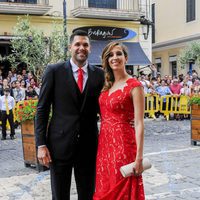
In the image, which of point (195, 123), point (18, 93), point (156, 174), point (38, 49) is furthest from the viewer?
point (38, 49)

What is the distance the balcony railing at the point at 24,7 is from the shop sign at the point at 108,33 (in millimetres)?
2385

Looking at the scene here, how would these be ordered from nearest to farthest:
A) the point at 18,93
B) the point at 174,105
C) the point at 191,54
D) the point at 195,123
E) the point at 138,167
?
the point at 138,167 → the point at 195,123 → the point at 18,93 → the point at 174,105 → the point at 191,54

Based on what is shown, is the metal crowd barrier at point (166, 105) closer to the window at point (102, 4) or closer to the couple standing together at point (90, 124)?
the window at point (102, 4)

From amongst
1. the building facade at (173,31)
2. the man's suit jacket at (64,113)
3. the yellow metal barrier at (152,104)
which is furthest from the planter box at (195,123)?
the building facade at (173,31)

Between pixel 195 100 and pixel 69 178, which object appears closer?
pixel 69 178

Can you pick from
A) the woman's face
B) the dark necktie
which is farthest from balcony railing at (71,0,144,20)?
the woman's face

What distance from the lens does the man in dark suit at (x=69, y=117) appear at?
379 centimetres

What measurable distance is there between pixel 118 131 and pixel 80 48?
0.81 meters

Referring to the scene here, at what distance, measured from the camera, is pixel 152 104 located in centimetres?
1647

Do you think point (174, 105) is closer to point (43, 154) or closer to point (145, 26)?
point (145, 26)

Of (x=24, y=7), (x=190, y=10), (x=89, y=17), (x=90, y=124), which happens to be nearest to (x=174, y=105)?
(x=89, y=17)

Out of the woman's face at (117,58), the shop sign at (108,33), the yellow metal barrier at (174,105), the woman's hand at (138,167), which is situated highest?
the shop sign at (108,33)

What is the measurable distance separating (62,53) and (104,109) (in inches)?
442

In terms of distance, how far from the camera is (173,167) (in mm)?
7145
